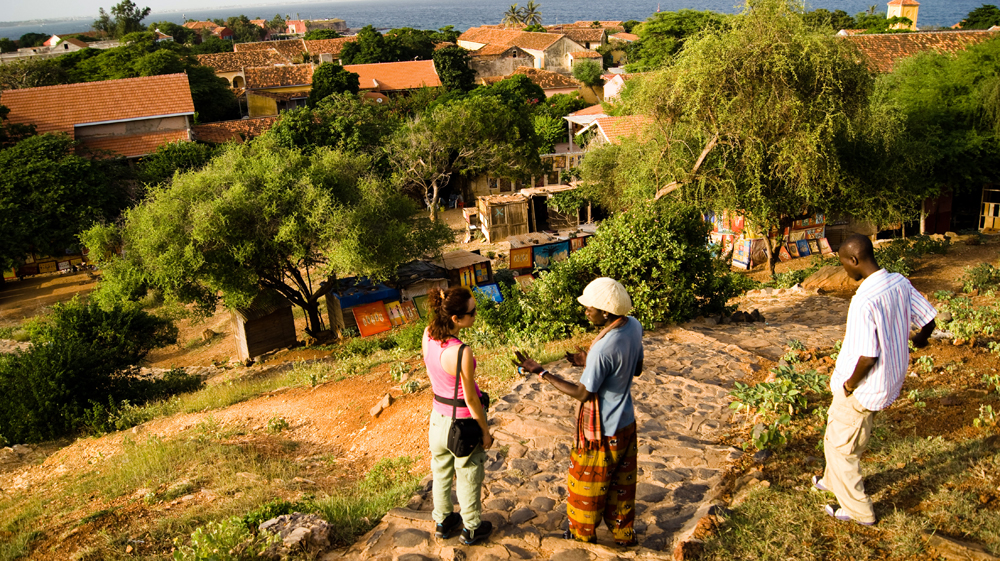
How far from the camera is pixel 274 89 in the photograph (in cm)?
4466

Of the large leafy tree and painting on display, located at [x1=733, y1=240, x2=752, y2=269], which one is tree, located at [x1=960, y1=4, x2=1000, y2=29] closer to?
painting on display, located at [x1=733, y1=240, x2=752, y2=269]

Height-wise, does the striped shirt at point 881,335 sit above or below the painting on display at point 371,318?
above

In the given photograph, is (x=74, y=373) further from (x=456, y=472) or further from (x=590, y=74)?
(x=590, y=74)

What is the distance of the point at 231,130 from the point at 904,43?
34.2 meters

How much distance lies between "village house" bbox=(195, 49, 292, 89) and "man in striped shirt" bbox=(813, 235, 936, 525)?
55.1 metres

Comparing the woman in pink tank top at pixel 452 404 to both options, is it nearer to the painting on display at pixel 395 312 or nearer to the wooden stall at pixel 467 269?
the painting on display at pixel 395 312

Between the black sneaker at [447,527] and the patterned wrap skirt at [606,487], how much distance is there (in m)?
0.79

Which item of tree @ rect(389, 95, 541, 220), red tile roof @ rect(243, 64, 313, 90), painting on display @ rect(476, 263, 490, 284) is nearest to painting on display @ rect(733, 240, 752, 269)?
painting on display @ rect(476, 263, 490, 284)

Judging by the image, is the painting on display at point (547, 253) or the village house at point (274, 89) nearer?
the painting on display at point (547, 253)

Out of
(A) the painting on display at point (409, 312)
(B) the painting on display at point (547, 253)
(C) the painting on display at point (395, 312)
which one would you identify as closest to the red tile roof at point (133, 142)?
(C) the painting on display at point (395, 312)

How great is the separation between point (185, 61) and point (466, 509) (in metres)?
47.7

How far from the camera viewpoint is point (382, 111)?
35.0 metres

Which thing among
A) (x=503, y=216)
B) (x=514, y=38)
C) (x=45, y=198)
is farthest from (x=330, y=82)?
(x=514, y=38)

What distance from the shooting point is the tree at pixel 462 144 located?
27312 mm
